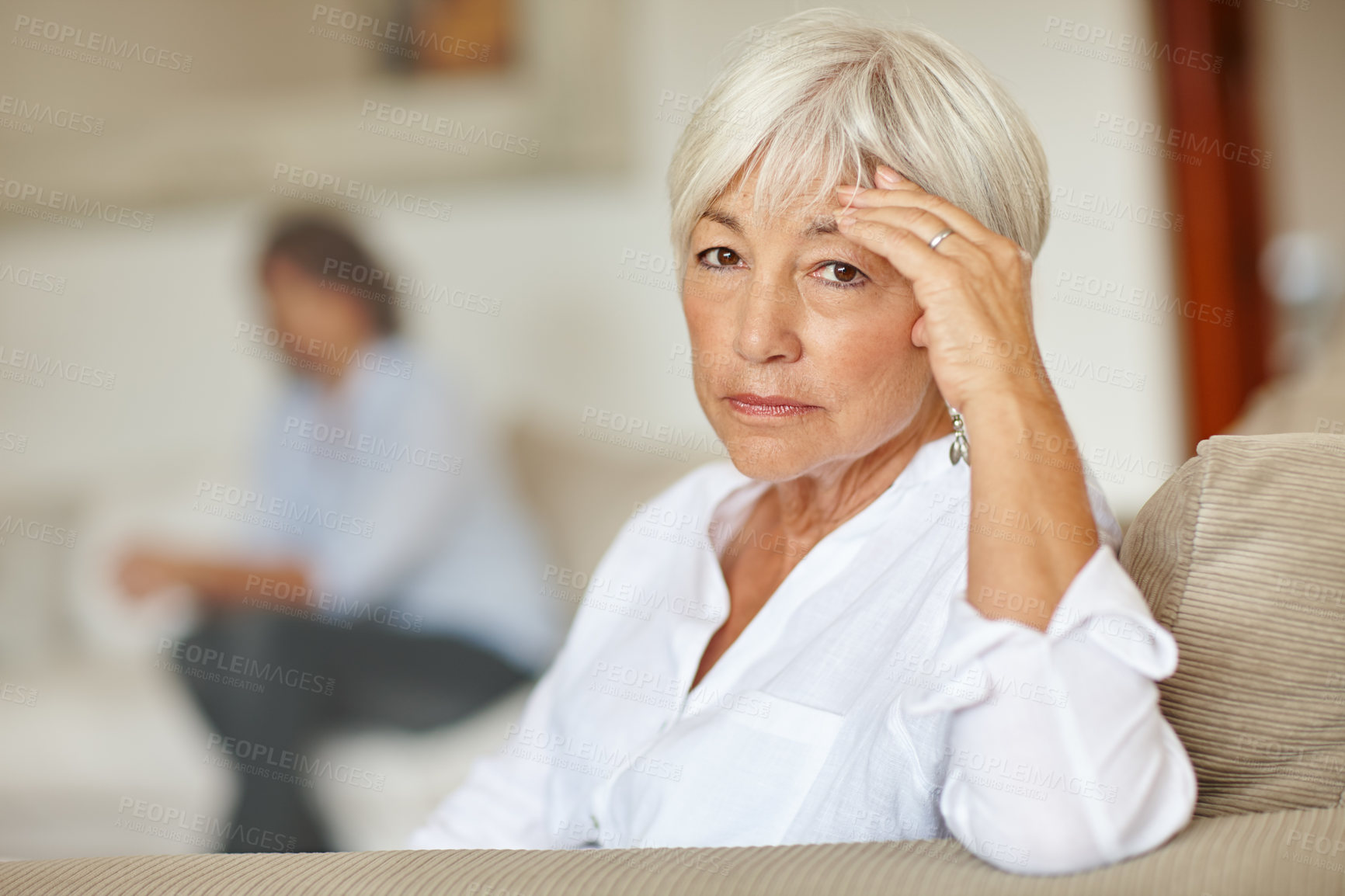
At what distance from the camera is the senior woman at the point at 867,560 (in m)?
0.70

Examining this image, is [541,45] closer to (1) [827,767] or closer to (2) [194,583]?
(2) [194,583]

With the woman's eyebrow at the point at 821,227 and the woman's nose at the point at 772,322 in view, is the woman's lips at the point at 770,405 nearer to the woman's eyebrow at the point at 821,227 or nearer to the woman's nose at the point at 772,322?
the woman's nose at the point at 772,322

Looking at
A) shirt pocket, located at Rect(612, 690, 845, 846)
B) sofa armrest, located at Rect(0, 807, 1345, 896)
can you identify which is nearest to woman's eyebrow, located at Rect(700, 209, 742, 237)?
shirt pocket, located at Rect(612, 690, 845, 846)

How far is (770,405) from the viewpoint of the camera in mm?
1055

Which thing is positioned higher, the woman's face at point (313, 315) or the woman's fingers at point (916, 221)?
the woman's fingers at point (916, 221)

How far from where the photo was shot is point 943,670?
745 mm

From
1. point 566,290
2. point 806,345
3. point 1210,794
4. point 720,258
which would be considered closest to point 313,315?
point 566,290

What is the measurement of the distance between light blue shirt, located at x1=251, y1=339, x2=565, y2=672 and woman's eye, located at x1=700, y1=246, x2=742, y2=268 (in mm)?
1401

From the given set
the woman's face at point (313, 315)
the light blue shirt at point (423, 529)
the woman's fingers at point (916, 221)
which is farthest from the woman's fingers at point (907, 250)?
the woman's face at point (313, 315)

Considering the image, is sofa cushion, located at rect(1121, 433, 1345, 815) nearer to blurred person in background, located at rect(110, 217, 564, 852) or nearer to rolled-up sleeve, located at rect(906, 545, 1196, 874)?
rolled-up sleeve, located at rect(906, 545, 1196, 874)

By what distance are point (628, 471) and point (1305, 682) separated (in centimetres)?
194

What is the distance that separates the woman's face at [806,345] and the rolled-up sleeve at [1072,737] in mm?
343

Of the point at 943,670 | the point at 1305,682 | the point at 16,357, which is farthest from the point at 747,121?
the point at 16,357

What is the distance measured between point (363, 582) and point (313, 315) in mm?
683
